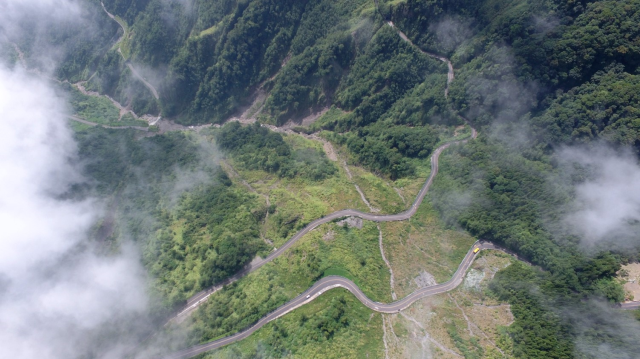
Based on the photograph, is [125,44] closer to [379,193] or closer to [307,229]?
[307,229]

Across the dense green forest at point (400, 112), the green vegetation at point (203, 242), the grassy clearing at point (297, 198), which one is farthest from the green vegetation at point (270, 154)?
the green vegetation at point (203, 242)

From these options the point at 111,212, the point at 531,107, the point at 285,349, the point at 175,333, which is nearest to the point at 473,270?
the point at 285,349

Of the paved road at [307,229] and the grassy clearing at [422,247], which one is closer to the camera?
the grassy clearing at [422,247]

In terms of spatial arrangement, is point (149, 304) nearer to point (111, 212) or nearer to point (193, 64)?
point (111, 212)

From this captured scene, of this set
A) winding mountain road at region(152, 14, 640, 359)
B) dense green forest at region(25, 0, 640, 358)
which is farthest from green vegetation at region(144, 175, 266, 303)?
winding mountain road at region(152, 14, 640, 359)

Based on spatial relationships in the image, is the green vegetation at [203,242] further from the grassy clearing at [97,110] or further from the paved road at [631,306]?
the paved road at [631,306]

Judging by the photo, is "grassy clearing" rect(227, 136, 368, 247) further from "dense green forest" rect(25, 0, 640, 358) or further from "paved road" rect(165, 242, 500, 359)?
"paved road" rect(165, 242, 500, 359)
